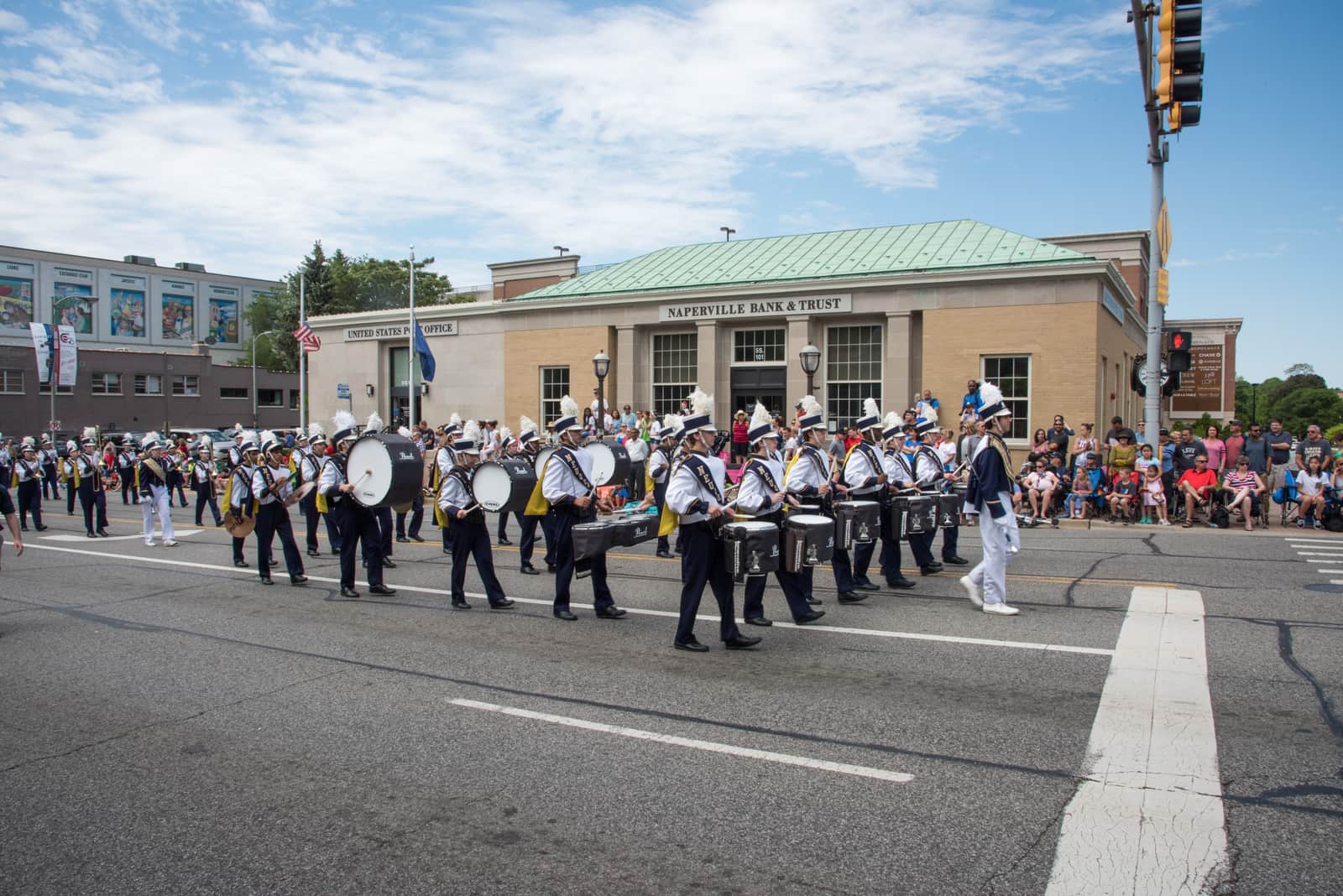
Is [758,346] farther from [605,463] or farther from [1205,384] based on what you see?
[1205,384]

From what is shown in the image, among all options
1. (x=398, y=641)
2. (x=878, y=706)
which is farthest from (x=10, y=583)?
(x=878, y=706)

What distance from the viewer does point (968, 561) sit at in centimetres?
1276

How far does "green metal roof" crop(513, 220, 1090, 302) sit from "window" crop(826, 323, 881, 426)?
1.87 m

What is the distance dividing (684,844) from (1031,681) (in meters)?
3.52

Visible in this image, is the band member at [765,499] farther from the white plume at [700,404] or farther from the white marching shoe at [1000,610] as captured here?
the white marching shoe at [1000,610]

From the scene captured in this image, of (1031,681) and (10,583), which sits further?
(10,583)

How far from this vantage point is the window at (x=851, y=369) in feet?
92.2

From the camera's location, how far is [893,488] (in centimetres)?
1099

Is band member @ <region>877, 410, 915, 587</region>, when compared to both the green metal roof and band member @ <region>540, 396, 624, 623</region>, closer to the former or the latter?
band member @ <region>540, 396, 624, 623</region>

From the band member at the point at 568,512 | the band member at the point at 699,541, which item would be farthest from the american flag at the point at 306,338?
the band member at the point at 699,541

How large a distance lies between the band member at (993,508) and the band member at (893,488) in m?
1.41

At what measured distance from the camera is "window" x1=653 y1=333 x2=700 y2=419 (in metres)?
31.6

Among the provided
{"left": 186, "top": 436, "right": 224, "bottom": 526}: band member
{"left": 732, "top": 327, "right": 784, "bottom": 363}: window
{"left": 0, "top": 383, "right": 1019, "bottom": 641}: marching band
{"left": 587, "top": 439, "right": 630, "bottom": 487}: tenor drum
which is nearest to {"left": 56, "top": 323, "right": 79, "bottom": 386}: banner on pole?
{"left": 186, "top": 436, "right": 224, "bottom": 526}: band member

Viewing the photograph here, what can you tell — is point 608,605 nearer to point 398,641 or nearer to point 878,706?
point 398,641
